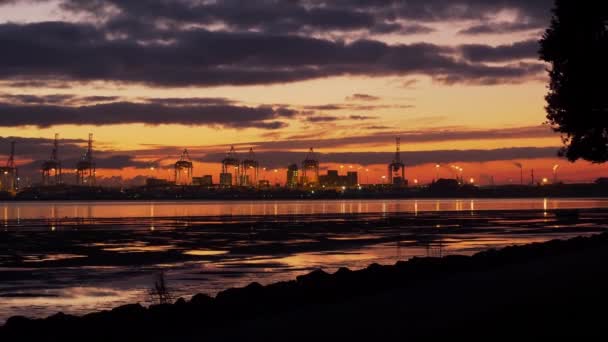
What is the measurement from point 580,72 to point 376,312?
9738 mm

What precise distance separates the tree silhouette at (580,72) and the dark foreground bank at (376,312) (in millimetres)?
3916

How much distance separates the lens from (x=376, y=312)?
528 inches

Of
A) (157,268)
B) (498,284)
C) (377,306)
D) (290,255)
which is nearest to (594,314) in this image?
(377,306)

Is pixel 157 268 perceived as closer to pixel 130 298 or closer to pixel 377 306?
pixel 130 298

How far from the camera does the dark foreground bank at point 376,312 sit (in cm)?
1138

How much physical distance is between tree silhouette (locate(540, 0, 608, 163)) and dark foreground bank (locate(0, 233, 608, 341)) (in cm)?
392

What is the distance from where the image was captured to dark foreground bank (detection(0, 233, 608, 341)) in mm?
11375

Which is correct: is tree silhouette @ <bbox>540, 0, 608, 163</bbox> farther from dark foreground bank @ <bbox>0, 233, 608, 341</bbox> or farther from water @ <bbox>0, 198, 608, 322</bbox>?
water @ <bbox>0, 198, 608, 322</bbox>

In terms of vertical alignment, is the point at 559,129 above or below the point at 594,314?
above

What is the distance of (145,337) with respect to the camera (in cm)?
1261

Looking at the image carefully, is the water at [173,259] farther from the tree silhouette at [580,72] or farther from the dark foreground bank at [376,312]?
the tree silhouette at [580,72]

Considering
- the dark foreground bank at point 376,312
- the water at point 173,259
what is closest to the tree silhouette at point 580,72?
the dark foreground bank at point 376,312

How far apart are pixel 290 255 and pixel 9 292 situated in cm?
1374

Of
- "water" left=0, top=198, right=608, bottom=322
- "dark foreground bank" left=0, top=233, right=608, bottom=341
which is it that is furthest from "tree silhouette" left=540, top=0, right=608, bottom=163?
"water" left=0, top=198, right=608, bottom=322
